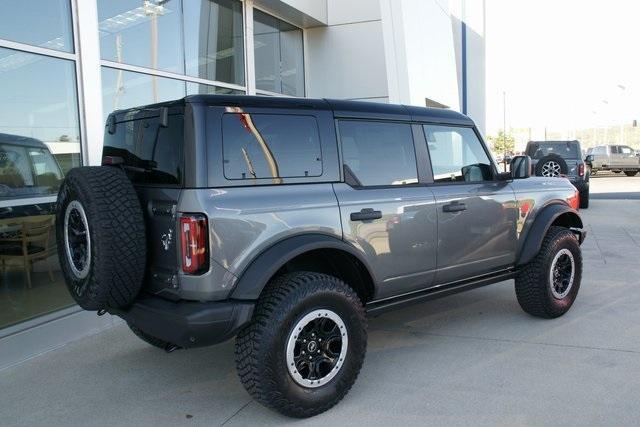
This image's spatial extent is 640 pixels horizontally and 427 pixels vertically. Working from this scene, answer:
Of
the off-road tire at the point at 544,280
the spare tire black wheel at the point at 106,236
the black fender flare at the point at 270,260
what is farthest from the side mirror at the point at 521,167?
the spare tire black wheel at the point at 106,236

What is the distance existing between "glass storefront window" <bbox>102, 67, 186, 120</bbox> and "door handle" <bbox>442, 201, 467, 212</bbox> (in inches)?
156

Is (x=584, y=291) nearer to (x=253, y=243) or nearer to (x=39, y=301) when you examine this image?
(x=253, y=243)

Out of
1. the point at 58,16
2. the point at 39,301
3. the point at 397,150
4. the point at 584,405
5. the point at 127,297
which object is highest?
the point at 58,16

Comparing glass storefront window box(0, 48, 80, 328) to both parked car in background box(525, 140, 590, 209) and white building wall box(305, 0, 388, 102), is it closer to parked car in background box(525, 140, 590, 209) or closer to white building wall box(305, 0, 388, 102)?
white building wall box(305, 0, 388, 102)

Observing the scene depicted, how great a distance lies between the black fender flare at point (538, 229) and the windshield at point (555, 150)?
10.2m

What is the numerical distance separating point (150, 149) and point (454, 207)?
2.20 m

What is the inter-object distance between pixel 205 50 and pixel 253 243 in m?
5.74

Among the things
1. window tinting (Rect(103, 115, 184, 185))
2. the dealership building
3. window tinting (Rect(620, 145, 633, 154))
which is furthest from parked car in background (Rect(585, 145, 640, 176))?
window tinting (Rect(103, 115, 184, 185))

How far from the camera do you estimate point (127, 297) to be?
10.1 feet

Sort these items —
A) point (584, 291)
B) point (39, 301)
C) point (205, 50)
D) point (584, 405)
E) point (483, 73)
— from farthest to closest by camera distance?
point (483, 73) → point (205, 50) → point (584, 291) → point (39, 301) → point (584, 405)

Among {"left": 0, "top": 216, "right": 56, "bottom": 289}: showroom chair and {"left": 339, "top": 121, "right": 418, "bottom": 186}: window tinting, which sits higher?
{"left": 339, "top": 121, "right": 418, "bottom": 186}: window tinting

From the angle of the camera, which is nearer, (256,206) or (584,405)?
(256,206)

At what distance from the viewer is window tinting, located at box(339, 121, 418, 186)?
3.65 meters

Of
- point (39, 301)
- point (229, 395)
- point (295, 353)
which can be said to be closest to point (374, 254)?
point (295, 353)
